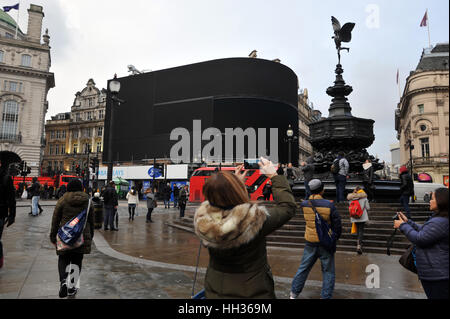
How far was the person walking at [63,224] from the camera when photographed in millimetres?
4344

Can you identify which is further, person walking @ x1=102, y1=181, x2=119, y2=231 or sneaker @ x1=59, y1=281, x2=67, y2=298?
person walking @ x1=102, y1=181, x2=119, y2=231

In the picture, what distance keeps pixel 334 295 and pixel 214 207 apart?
11.0 ft

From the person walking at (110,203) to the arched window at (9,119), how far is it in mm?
45878

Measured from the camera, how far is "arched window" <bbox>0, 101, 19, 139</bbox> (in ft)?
157

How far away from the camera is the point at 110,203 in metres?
11.9

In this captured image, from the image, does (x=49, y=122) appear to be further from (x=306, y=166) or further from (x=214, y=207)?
(x=214, y=207)

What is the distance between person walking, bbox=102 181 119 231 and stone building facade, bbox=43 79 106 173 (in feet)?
188

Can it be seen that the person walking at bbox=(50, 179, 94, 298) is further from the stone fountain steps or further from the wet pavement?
the stone fountain steps

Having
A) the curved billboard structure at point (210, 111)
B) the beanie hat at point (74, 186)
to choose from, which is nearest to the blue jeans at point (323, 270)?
the beanie hat at point (74, 186)

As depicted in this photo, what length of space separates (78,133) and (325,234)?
72.8 metres

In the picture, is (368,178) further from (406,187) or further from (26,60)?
(26,60)

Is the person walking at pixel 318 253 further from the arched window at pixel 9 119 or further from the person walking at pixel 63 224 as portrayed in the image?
the arched window at pixel 9 119

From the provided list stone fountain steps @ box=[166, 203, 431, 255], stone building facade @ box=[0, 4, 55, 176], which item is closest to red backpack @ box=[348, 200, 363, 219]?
stone fountain steps @ box=[166, 203, 431, 255]

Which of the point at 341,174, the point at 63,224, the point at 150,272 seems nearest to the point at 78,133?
the point at 341,174
